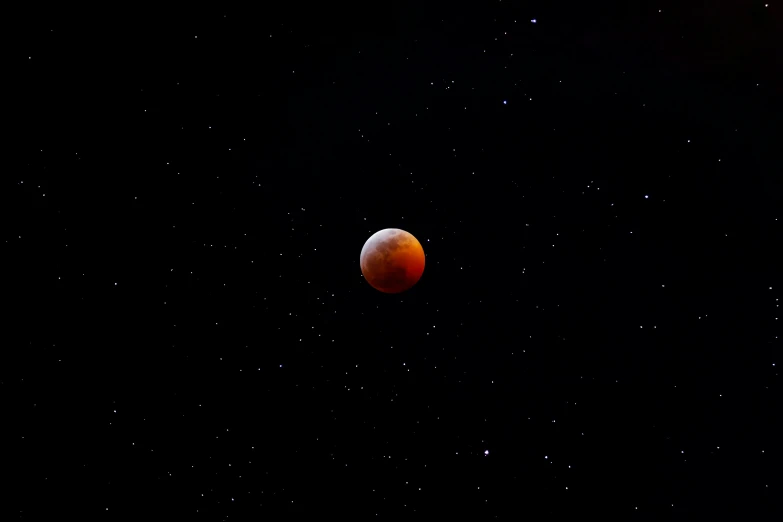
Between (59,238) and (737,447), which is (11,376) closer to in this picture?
(59,238)

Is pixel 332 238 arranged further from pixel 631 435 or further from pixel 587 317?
pixel 631 435

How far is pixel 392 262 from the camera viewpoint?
2.49 metres

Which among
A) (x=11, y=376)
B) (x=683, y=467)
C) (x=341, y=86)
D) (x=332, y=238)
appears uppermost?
(x=341, y=86)

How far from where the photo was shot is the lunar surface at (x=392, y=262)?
2.49 metres

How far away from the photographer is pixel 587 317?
3006mm

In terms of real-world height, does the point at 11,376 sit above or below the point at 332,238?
below

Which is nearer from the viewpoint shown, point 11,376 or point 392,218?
point 11,376

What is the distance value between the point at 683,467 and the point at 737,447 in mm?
239

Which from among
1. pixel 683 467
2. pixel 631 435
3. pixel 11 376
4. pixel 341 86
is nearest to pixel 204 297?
pixel 11 376

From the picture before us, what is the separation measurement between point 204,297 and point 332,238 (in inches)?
23.2

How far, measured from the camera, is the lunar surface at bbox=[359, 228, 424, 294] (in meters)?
2.49

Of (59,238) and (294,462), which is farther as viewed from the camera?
(294,462)

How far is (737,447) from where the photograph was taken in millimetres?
2914

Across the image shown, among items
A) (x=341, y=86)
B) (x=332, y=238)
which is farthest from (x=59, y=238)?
(x=341, y=86)
